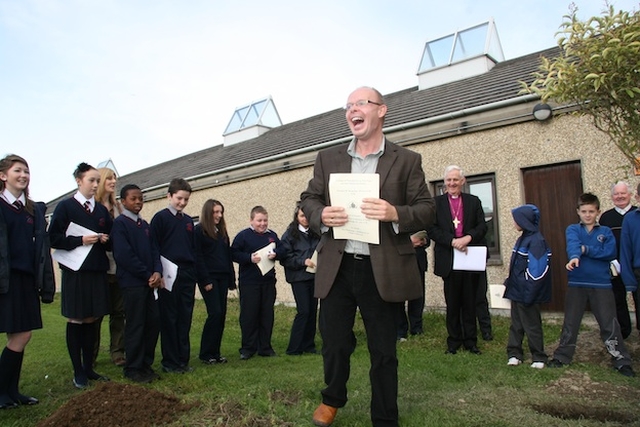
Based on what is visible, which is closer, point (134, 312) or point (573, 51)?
point (573, 51)

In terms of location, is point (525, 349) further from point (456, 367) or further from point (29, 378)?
point (29, 378)

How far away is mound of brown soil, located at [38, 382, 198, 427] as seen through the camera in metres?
3.54

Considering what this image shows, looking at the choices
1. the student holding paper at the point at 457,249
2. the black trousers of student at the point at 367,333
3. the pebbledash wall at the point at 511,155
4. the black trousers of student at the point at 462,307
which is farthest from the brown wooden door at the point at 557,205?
the black trousers of student at the point at 367,333

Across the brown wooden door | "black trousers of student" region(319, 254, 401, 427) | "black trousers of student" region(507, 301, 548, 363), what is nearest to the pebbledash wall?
the brown wooden door

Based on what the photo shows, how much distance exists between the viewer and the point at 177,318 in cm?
593

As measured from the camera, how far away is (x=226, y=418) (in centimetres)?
362

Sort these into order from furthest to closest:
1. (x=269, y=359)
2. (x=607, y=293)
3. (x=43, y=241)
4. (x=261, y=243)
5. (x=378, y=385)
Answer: (x=261, y=243), (x=269, y=359), (x=607, y=293), (x=43, y=241), (x=378, y=385)

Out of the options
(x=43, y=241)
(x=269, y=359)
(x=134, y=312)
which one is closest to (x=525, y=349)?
(x=269, y=359)

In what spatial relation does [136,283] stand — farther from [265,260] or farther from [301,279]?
[301,279]

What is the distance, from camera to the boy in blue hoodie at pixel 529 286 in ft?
18.6

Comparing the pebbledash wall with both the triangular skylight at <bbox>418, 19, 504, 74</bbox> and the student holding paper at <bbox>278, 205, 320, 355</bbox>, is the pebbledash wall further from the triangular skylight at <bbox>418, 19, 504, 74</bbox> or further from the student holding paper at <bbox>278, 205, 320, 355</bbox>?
the triangular skylight at <bbox>418, 19, 504, 74</bbox>

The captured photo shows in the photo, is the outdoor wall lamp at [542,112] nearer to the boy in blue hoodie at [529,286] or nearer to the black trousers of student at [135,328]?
the boy in blue hoodie at [529,286]

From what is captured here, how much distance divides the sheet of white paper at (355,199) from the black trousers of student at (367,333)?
20 centimetres

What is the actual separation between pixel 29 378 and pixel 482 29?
12884 millimetres
